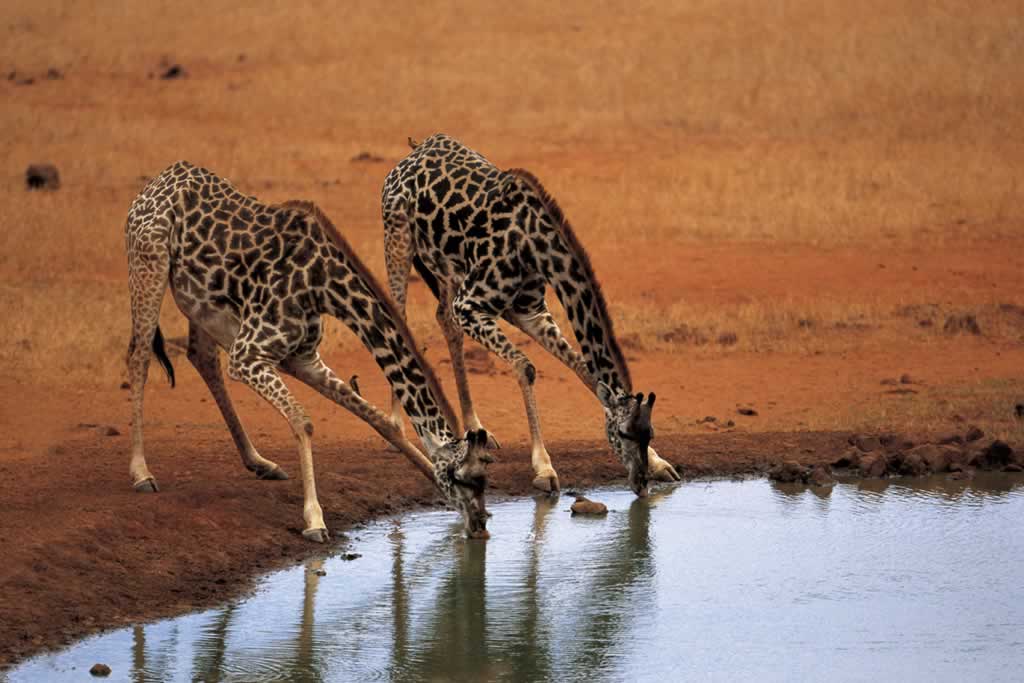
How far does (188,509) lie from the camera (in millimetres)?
8656

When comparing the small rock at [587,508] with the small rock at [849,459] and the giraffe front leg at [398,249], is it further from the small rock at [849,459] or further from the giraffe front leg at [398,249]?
the giraffe front leg at [398,249]

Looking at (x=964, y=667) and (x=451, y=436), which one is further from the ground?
(x=451, y=436)

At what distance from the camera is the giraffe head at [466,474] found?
825 centimetres

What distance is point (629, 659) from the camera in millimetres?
6852

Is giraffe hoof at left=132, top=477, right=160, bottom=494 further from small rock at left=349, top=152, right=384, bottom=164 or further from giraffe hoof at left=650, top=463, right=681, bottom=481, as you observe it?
small rock at left=349, top=152, right=384, bottom=164

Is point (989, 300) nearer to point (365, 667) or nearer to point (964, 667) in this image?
point (964, 667)

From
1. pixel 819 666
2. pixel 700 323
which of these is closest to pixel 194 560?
pixel 819 666

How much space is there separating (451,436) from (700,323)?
731 cm

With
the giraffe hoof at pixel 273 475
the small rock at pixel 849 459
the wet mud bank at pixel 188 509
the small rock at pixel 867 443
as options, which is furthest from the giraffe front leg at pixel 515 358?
the small rock at pixel 867 443

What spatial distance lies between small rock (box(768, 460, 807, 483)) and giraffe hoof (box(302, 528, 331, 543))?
126 inches

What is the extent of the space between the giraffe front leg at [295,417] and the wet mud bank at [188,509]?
11 cm

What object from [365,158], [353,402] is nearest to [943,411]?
[353,402]

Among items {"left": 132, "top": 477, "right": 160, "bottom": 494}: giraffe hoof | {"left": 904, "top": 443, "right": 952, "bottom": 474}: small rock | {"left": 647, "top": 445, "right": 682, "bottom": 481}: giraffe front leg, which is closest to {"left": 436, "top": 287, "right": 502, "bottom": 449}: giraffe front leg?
{"left": 647, "top": 445, "right": 682, "bottom": 481}: giraffe front leg

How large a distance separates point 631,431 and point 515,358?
123 cm
